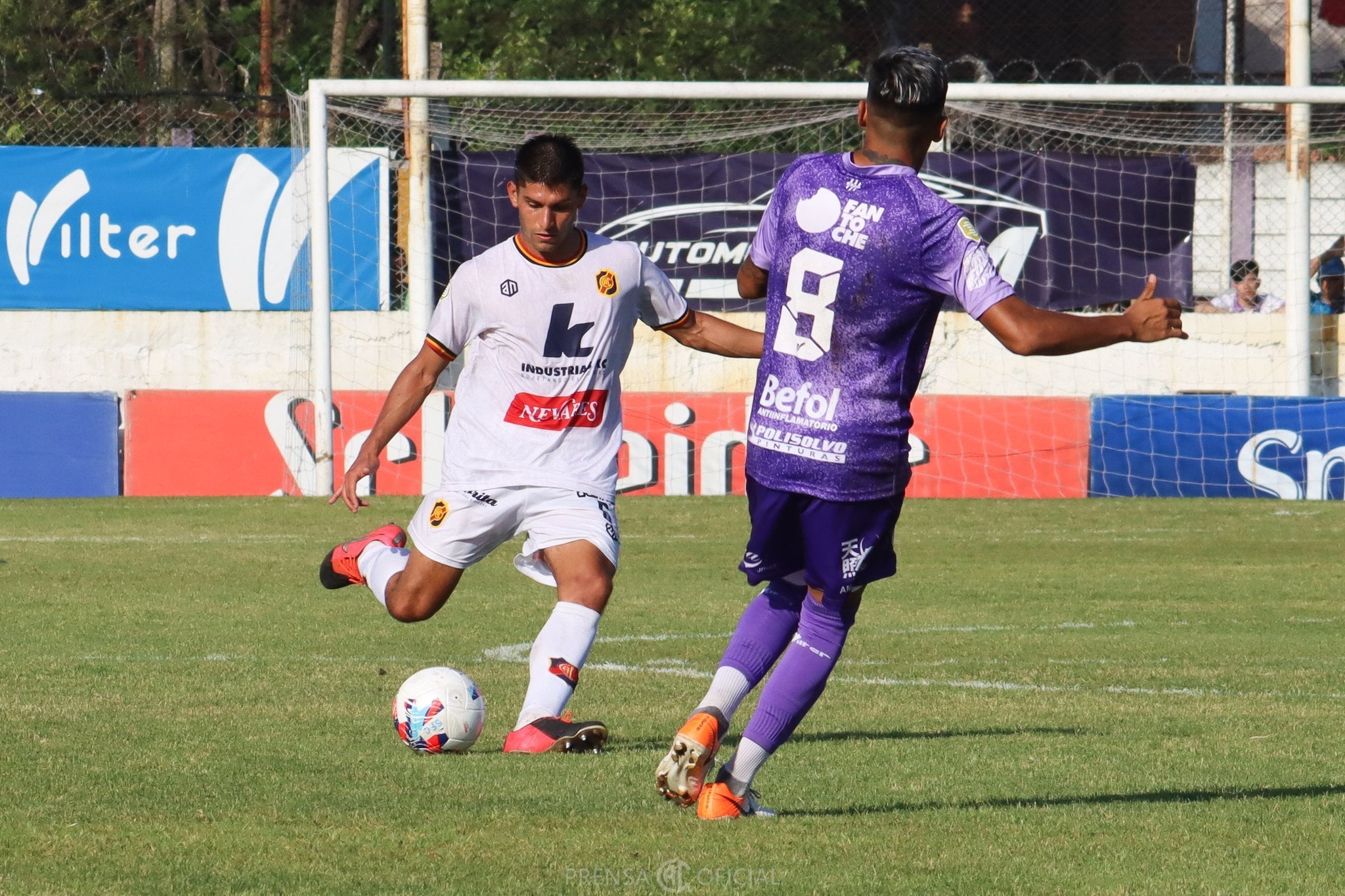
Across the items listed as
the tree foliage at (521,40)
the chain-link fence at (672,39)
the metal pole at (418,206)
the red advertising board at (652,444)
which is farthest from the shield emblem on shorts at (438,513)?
the tree foliage at (521,40)

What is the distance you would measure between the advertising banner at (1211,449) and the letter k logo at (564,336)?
11.0 metres

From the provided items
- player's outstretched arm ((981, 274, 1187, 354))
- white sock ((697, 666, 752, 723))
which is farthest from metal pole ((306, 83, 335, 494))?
player's outstretched arm ((981, 274, 1187, 354))

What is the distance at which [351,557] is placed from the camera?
23.3 feet

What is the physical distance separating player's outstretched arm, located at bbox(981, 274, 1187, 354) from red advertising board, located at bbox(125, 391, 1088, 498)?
1163 cm

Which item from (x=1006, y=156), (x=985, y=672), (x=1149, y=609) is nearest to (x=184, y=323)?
(x=1006, y=156)

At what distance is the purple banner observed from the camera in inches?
753

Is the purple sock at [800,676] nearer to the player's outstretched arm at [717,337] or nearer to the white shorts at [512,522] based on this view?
the player's outstretched arm at [717,337]

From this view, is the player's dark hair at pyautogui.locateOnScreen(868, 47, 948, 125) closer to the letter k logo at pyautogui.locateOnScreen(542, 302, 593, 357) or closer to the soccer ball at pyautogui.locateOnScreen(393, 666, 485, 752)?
the letter k logo at pyautogui.locateOnScreen(542, 302, 593, 357)

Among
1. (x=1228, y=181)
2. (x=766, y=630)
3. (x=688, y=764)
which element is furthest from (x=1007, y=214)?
(x=688, y=764)

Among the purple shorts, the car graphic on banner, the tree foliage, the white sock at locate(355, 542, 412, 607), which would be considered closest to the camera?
the purple shorts

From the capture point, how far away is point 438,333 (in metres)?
6.37

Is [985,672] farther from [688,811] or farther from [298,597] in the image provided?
[298,597]

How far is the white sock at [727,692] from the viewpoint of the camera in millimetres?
4801

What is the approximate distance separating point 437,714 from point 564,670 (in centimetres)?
46
